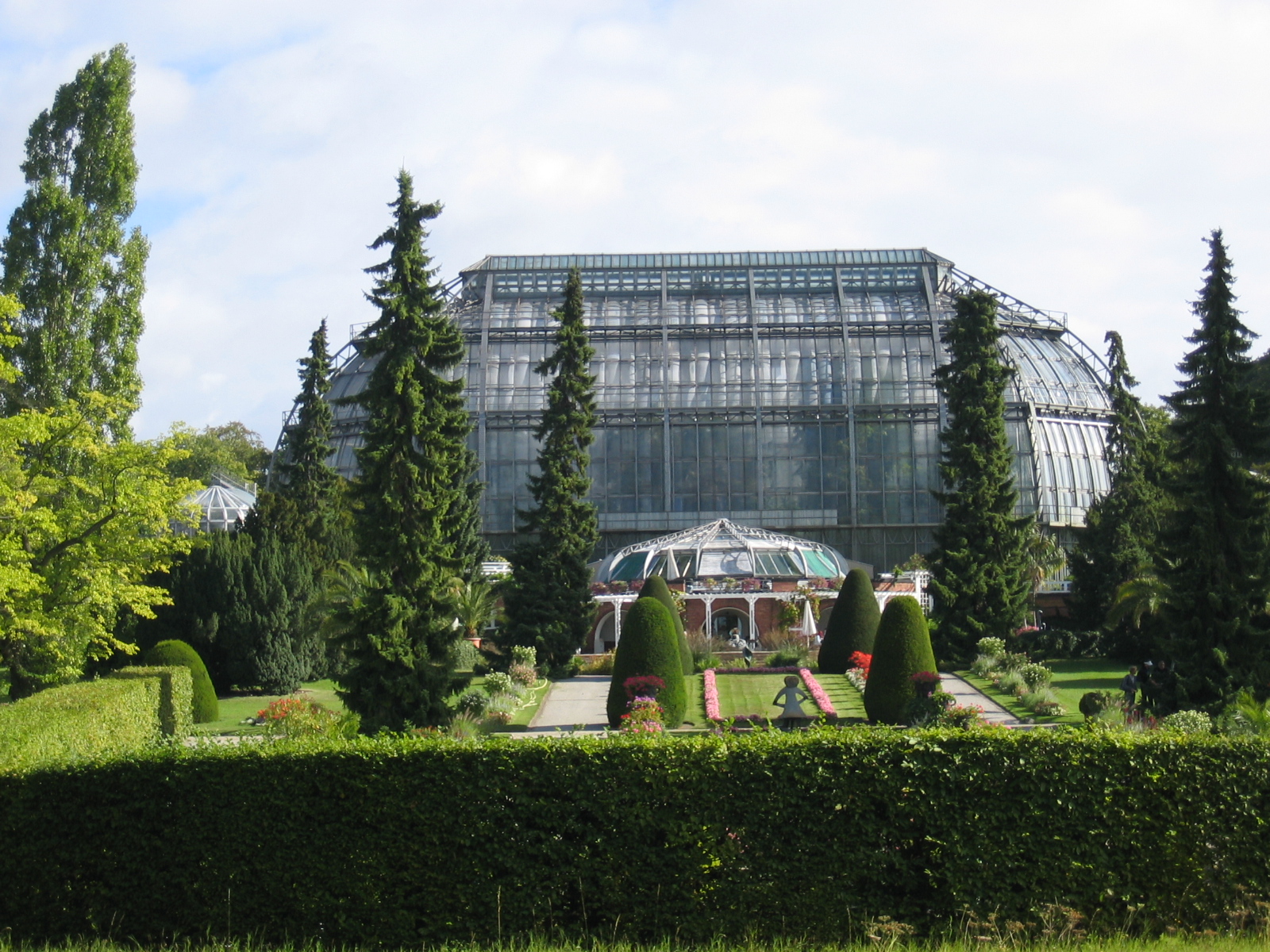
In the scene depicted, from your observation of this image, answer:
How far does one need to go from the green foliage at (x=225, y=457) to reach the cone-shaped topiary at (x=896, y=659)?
48.1 m

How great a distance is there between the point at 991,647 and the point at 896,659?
1178cm

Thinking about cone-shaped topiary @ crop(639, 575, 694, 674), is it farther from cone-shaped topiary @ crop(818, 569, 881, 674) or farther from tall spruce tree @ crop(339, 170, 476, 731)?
tall spruce tree @ crop(339, 170, 476, 731)

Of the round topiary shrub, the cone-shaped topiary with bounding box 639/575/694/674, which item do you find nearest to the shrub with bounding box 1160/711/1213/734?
the cone-shaped topiary with bounding box 639/575/694/674

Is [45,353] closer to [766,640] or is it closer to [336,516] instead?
[336,516]

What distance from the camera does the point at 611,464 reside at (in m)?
60.9

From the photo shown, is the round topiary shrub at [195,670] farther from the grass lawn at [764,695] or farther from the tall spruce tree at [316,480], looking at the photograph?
the grass lawn at [764,695]

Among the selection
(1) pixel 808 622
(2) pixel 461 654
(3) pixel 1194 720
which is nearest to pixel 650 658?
(2) pixel 461 654

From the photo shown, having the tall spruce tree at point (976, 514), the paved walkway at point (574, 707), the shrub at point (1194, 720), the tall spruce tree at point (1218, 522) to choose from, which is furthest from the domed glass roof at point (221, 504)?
the shrub at point (1194, 720)

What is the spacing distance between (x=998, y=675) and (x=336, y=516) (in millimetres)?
24508

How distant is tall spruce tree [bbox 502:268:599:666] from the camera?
39.6 meters

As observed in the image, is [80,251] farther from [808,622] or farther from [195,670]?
[808,622]

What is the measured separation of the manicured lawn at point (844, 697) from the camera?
93.9 ft

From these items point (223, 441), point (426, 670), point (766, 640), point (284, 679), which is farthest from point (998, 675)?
point (223, 441)

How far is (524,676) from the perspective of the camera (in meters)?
36.2
